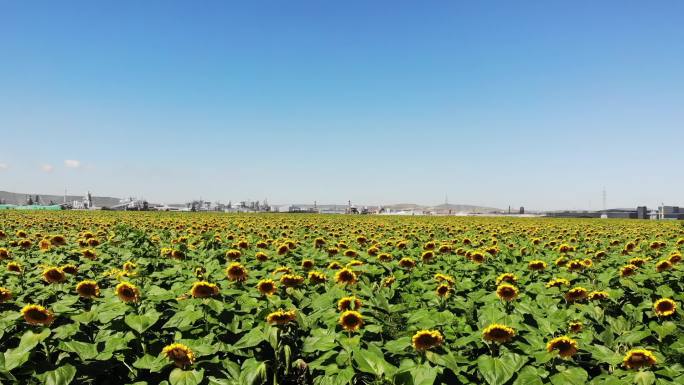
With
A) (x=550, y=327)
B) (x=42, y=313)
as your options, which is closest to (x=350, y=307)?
(x=550, y=327)

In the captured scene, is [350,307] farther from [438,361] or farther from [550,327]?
[550,327]

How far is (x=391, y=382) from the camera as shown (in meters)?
2.55

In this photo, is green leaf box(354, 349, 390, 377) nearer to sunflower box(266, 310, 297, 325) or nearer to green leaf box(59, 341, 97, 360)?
sunflower box(266, 310, 297, 325)

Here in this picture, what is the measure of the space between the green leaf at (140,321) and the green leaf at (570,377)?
2.40 meters

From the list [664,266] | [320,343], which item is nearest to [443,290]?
[320,343]

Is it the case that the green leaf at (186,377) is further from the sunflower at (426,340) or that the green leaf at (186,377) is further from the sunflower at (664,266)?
the sunflower at (664,266)

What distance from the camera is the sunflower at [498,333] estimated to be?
2885mm

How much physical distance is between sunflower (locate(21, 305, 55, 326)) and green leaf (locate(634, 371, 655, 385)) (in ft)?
11.4

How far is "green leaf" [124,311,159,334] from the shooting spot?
9.89 ft

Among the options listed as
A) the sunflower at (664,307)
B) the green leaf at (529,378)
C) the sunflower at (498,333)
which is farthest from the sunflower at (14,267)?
the sunflower at (664,307)

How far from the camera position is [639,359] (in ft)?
9.47

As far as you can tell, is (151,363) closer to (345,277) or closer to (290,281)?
(290,281)

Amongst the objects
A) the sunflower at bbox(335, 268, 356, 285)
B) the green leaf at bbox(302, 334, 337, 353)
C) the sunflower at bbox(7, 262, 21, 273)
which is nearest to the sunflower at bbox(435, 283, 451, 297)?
the sunflower at bbox(335, 268, 356, 285)

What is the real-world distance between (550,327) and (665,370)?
661mm
